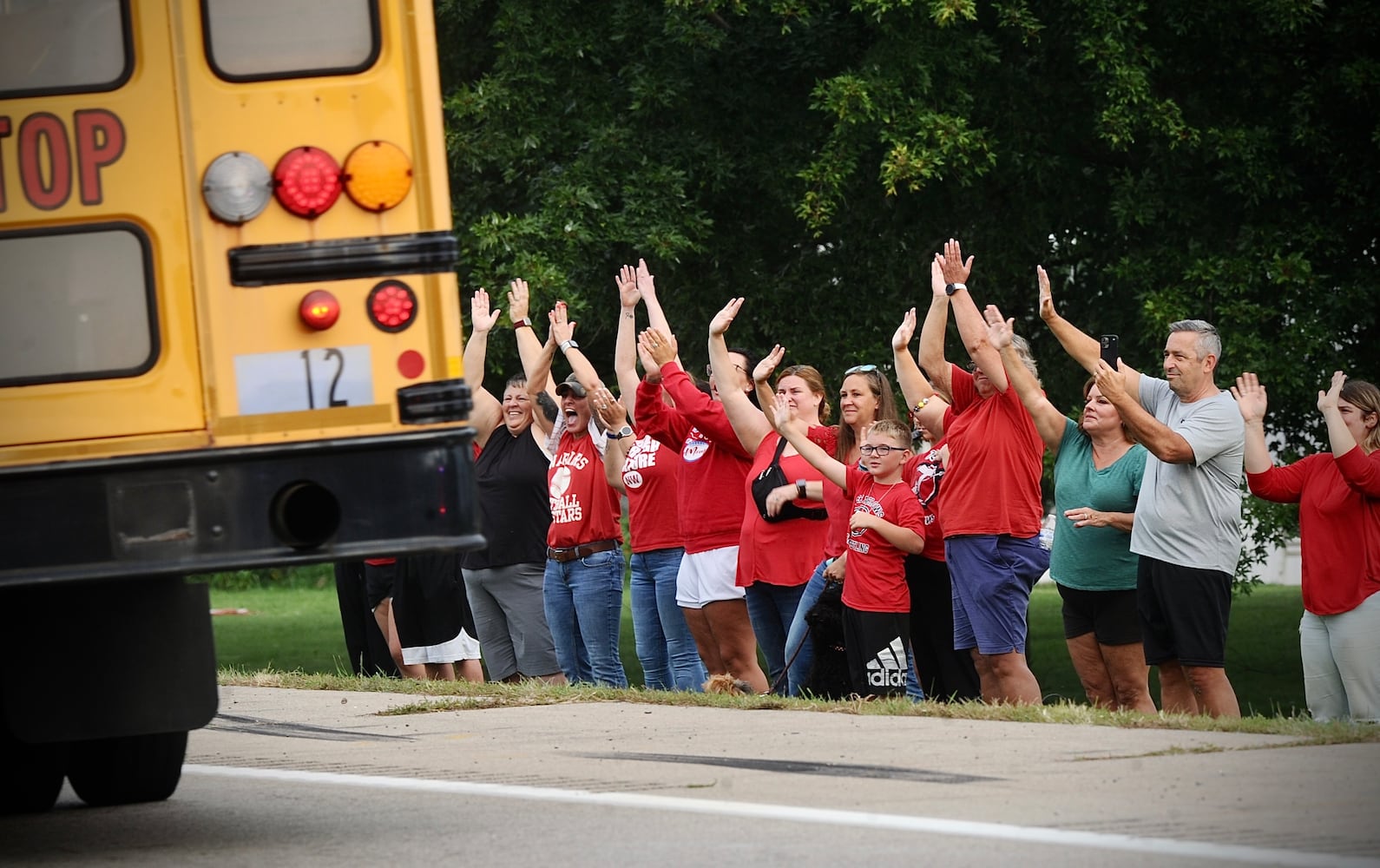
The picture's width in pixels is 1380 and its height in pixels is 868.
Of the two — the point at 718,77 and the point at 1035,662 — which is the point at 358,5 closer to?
the point at 718,77

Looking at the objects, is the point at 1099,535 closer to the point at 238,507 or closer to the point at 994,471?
the point at 994,471

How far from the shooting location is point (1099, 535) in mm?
→ 9125

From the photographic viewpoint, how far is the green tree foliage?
14.1m

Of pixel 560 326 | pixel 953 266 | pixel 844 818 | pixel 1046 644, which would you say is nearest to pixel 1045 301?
pixel 953 266

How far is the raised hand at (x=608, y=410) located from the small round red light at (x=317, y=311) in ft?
17.9

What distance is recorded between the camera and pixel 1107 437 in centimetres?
930

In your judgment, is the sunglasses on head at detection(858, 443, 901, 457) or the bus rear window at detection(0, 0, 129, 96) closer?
the bus rear window at detection(0, 0, 129, 96)

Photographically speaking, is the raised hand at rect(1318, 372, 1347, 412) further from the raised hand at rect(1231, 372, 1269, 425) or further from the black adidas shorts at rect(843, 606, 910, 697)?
the black adidas shorts at rect(843, 606, 910, 697)

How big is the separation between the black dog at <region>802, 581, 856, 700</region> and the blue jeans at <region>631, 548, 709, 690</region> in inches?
57.6

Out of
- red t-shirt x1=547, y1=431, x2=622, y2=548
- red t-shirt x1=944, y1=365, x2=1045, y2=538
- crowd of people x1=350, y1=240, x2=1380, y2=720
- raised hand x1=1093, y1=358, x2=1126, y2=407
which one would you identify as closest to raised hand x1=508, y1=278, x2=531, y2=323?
crowd of people x1=350, y1=240, x2=1380, y2=720

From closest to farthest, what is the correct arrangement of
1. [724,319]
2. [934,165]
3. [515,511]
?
[724,319] → [515,511] → [934,165]

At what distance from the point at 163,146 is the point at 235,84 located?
0.83 ft

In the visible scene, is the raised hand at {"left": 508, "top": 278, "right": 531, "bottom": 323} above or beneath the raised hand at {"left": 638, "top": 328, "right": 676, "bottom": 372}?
above

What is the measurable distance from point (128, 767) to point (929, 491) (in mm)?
4068
